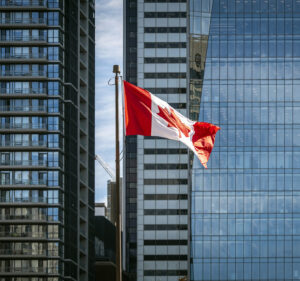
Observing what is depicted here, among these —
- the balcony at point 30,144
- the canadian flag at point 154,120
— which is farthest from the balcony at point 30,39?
the canadian flag at point 154,120

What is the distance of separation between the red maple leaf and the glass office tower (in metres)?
126

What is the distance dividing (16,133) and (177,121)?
92471mm

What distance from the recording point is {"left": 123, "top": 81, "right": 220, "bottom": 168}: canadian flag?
33.2 metres

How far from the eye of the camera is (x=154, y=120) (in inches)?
1328

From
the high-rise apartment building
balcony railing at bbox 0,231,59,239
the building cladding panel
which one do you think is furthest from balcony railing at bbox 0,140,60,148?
the building cladding panel

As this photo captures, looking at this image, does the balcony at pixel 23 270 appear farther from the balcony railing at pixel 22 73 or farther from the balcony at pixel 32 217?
the balcony railing at pixel 22 73

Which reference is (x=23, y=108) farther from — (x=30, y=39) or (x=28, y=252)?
(x=28, y=252)

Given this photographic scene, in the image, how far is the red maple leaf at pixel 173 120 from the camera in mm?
33875

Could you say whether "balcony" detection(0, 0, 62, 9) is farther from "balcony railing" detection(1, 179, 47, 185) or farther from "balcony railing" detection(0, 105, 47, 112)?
"balcony railing" detection(1, 179, 47, 185)

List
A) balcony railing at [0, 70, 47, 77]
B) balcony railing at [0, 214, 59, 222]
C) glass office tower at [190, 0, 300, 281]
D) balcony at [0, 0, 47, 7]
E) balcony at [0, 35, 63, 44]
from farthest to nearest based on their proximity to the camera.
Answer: glass office tower at [190, 0, 300, 281] < balcony at [0, 0, 47, 7] < balcony at [0, 35, 63, 44] < balcony railing at [0, 70, 47, 77] < balcony railing at [0, 214, 59, 222]

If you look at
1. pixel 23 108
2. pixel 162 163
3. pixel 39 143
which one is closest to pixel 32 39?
pixel 23 108

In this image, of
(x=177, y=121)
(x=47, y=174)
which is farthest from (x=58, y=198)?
(x=177, y=121)

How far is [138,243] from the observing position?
163 metres

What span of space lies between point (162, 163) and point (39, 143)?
44023 millimetres
